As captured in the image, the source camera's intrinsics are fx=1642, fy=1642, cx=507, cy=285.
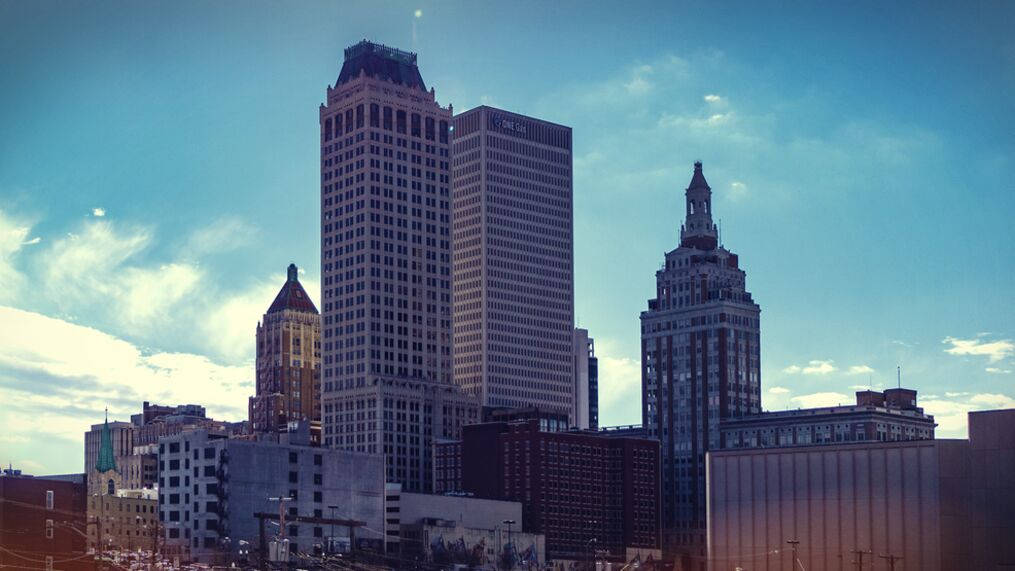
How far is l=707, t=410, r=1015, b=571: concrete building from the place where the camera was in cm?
12075

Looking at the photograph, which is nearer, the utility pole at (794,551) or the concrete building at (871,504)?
the concrete building at (871,504)

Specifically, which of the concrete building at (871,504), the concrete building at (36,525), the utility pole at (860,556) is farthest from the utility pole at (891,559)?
the concrete building at (36,525)

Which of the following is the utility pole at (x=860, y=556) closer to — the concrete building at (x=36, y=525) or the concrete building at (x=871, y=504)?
the concrete building at (x=871, y=504)

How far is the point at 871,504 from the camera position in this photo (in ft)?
421

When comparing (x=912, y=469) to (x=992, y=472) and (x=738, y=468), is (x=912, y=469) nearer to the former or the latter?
(x=992, y=472)

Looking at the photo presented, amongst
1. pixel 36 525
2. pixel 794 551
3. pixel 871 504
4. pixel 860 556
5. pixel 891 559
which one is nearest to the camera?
pixel 891 559

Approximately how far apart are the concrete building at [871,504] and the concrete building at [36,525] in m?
64.8

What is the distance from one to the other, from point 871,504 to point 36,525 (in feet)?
262

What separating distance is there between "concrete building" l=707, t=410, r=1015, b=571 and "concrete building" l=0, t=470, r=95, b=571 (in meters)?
64.8

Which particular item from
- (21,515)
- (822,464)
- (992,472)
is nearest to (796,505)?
(822,464)

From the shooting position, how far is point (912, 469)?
4953 inches

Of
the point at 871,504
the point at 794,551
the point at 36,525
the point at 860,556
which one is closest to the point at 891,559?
the point at 860,556

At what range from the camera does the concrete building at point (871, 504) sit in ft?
396

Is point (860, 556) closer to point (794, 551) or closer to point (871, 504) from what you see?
point (871, 504)
